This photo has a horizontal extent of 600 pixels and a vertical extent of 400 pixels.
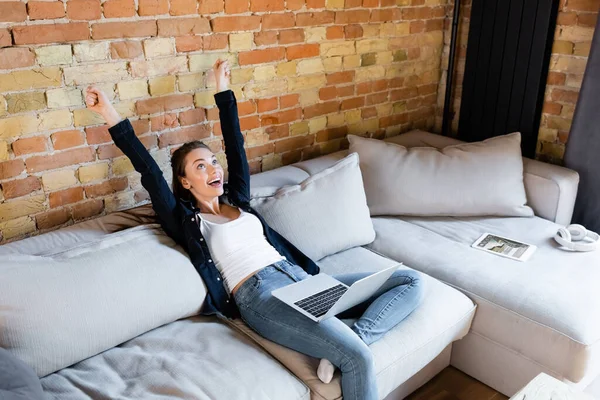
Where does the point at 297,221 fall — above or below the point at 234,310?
above

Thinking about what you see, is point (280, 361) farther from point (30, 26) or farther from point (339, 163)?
point (30, 26)

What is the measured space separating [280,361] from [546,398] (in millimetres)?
776

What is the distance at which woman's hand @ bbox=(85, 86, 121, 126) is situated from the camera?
194 cm

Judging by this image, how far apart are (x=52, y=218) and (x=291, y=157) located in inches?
47.4

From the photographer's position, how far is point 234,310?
6.38 feet

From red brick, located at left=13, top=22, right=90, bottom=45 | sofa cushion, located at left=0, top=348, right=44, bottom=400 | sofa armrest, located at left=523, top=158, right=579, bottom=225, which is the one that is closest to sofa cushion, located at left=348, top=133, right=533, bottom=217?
sofa armrest, located at left=523, top=158, right=579, bottom=225

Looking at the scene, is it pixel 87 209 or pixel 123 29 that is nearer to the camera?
pixel 123 29

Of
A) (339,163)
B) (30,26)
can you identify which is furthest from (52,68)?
(339,163)

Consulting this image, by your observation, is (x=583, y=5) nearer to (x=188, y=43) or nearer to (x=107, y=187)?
(x=188, y=43)

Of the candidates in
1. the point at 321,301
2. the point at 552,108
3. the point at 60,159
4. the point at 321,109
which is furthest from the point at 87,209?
the point at 552,108

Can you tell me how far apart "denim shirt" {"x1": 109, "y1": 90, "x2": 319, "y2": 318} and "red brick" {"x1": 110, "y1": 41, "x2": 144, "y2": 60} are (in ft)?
1.01

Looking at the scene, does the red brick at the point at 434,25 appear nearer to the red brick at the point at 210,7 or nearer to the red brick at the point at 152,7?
the red brick at the point at 210,7

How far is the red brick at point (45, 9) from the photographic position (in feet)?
6.06

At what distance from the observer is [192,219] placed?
202 cm
